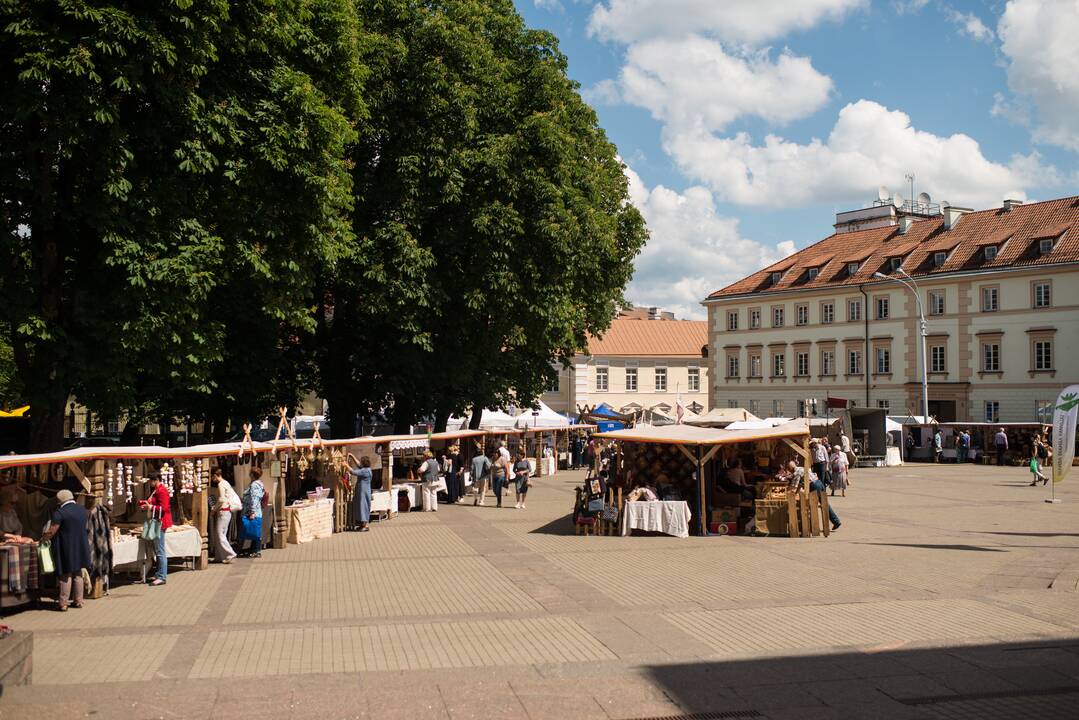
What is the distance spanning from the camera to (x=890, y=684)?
32.6 ft

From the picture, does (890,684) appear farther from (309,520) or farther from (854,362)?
(854,362)

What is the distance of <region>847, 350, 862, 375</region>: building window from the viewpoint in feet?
217

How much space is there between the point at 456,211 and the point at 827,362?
43.8 m

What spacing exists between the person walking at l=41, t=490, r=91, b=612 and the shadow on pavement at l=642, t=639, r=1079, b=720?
7.91 meters

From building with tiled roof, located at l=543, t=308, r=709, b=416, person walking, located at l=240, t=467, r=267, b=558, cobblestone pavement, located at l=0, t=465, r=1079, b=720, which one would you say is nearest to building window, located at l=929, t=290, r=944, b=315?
building with tiled roof, located at l=543, t=308, r=709, b=416

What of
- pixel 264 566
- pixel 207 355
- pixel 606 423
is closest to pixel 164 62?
pixel 207 355

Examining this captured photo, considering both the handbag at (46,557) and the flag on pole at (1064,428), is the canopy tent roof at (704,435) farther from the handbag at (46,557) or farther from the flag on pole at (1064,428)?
the handbag at (46,557)

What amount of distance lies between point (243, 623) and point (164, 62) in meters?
10.3

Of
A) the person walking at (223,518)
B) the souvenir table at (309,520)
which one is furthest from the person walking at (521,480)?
the person walking at (223,518)

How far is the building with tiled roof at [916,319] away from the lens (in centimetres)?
5769

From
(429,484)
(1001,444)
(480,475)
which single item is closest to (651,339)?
(1001,444)

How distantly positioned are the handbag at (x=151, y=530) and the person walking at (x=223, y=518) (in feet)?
6.26

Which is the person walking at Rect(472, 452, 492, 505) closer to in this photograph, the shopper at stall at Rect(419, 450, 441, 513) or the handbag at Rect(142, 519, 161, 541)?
the shopper at stall at Rect(419, 450, 441, 513)

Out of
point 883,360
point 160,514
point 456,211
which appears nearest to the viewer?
point 160,514
